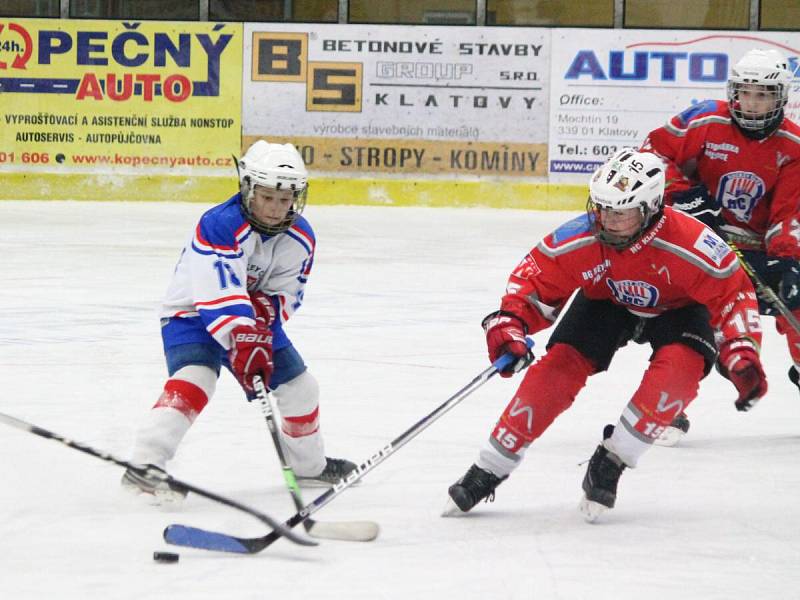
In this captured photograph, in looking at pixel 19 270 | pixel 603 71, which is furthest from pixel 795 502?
pixel 603 71

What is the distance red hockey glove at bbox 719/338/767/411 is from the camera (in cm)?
308

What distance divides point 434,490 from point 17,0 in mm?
9534

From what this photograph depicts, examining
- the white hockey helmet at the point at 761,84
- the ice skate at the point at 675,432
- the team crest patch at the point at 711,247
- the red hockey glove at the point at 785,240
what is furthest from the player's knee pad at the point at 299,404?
the white hockey helmet at the point at 761,84

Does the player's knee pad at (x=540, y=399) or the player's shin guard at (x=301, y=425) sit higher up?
the player's knee pad at (x=540, y=399)

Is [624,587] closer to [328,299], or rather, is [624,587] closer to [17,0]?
[328,299]

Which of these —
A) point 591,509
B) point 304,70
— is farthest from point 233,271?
point 304,70

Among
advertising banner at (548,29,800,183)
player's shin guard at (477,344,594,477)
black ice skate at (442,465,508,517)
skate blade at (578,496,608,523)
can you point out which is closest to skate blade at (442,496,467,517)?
black ice skate at (442,465,508,517)

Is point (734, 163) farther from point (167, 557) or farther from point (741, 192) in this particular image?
point (167, 557)

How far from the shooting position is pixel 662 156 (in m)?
4.54

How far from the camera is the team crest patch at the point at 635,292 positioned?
3203mm

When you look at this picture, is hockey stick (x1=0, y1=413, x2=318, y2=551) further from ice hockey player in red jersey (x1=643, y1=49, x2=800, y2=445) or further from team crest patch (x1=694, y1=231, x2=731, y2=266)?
ice hockey player in red jersey (x1=643, y1=49, x2=800, y2=445)

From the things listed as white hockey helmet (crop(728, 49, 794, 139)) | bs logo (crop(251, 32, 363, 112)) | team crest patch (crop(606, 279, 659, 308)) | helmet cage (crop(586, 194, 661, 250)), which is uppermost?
bs logo (crop(251, 32, 363, 112))

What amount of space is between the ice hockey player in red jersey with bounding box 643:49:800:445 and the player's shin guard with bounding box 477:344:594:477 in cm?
129

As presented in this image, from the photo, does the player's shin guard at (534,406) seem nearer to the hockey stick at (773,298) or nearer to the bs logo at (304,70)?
the hockey stick at (773,298)
